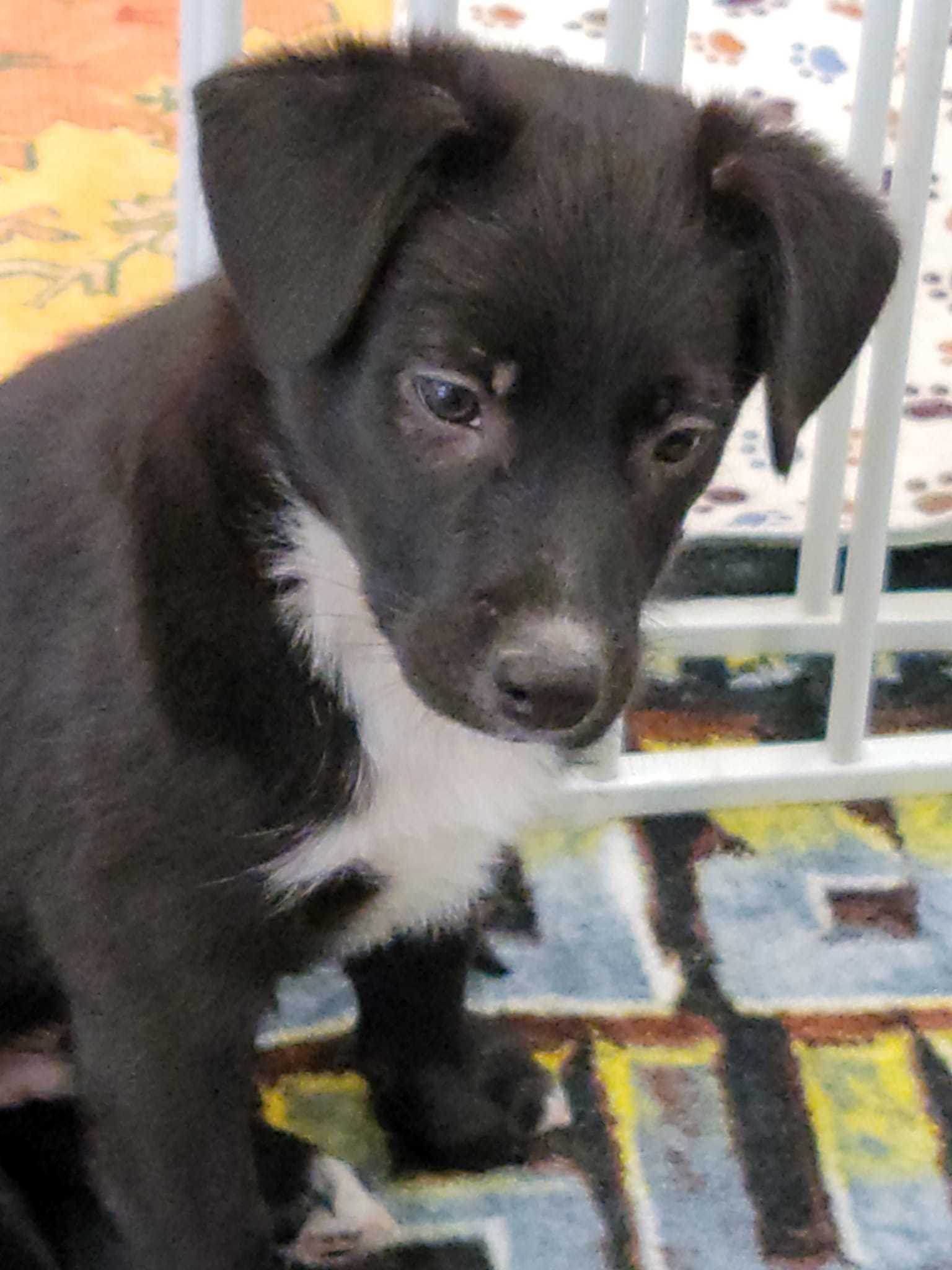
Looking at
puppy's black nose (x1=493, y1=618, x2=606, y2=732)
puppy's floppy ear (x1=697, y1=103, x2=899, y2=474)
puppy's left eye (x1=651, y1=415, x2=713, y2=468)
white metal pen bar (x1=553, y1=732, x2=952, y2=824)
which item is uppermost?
puppy's floppy ear (x1=697, y1=103, x2=899, y2=474)

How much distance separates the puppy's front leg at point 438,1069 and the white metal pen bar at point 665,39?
82 cm

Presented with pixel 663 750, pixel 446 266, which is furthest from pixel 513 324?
pixel 663 750

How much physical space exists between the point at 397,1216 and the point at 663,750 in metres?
0.70

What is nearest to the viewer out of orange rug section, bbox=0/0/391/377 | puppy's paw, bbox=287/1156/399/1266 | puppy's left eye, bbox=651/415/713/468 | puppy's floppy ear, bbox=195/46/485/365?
puppy's floppy ear, bbox=195/46/485/365

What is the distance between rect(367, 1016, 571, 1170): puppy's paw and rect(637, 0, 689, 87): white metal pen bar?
0.93 m

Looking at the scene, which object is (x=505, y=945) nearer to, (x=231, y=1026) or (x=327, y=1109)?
(x=327, y=1109)

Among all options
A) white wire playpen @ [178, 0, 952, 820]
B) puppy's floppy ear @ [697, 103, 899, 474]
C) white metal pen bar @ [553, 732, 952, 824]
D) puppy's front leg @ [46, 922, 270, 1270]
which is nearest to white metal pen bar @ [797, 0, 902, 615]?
white wire playpen @ [178, 0, 952, 820]

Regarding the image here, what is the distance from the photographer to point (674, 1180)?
4.61ft

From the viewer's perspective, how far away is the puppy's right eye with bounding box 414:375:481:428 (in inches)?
38.0

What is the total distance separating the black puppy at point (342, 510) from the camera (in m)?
0.94

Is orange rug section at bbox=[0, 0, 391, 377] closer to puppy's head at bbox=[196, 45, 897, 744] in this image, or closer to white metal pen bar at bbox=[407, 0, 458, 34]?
white metal pen bar at bbox=[407, 0, 458, 34]

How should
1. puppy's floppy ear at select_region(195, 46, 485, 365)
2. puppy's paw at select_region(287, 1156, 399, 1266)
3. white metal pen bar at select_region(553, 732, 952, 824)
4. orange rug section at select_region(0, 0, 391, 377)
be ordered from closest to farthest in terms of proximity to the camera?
puppy's floppy ear at select_region(195, 46, 485, 365) → puppy's paw at select_region(287, 1156, 399, 1266) → white metal pen bar at select_region(553, 732, 952, 824) → orange rug section at select_region(0, 0, 391, 377)

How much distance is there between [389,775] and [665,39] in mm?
752

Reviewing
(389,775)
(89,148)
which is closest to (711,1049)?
(389,775)
